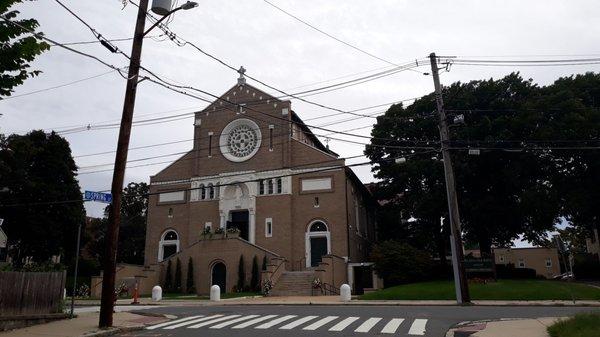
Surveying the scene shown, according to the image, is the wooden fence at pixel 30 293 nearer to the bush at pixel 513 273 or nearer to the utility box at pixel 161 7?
the utility box at pixel 161 7

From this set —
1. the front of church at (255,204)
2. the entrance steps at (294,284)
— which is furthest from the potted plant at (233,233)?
the entrance steps at (294,284)

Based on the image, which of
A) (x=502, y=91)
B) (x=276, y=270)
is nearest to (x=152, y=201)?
(x=276, y=270)

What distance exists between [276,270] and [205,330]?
2415 cm

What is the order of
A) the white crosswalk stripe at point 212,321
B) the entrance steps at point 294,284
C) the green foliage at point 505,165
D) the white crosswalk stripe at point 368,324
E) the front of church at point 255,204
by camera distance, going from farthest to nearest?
the front of church at point 255,204
the green foliage at point 505,165
the entrance steps at point 294,284
the white crosswalk stripe at point 212,321
the white crosswalk stripe at point 368,324

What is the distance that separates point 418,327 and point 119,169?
32.4 ft

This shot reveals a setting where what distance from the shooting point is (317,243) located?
140ft

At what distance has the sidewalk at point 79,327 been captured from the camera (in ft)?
42.9

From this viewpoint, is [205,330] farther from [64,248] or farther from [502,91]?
[64,248]

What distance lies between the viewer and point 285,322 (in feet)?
49.5

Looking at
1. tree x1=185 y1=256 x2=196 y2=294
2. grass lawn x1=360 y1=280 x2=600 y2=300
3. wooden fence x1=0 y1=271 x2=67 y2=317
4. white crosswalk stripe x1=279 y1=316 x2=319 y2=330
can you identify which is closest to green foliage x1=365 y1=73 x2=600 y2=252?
grass lawn x1=360 y1=280 x2=600 y2=300

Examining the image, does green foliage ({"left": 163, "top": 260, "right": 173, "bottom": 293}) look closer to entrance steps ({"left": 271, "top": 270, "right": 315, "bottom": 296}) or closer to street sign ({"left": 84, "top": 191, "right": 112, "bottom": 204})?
entrance steps ({"left": 271, "top": 270, "right": 315, "bottom": 296})

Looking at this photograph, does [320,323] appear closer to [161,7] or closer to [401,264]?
[161,7]

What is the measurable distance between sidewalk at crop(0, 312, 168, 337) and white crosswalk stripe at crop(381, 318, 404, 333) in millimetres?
7209

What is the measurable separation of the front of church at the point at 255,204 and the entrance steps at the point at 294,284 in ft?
2.27
